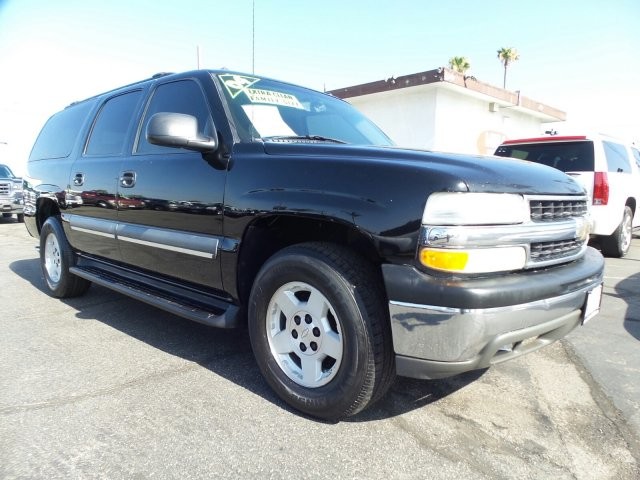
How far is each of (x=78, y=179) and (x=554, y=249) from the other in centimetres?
379

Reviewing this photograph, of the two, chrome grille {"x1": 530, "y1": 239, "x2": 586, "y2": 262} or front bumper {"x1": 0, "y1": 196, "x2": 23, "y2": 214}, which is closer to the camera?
chrome grille {"x1": 530, "y1": 239, "x2": 586, "y2": 262}

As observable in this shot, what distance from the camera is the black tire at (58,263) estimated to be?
14.7 ft

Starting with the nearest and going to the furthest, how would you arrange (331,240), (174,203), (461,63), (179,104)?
1. (331,240)
2. (174,203)
3. (179,104)
4. (461,63)

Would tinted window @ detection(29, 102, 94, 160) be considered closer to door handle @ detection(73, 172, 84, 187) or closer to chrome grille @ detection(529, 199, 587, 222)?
door handle @ detection(73, 172, 84, 187)

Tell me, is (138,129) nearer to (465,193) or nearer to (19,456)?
(19,456)

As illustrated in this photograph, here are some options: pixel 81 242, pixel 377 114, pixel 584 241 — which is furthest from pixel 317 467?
pixel 377 114

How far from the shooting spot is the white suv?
21.1 feet

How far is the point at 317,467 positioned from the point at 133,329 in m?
2.32

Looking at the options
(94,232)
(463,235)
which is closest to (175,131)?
(463,235)

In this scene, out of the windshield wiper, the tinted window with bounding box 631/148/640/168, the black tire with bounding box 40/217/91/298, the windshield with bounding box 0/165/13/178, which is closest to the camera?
the windshield wiper

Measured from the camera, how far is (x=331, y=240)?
2.52 metres

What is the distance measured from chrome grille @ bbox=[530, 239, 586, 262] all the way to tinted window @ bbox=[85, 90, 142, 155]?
303 centimetres

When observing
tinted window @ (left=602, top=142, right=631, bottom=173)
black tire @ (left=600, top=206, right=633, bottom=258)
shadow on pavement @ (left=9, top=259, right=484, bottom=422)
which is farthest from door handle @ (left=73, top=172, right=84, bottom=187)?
black tire @ (left=600, top=206, right=633, bottom=258)

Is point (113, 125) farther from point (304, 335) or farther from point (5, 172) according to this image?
point (5, 172)
